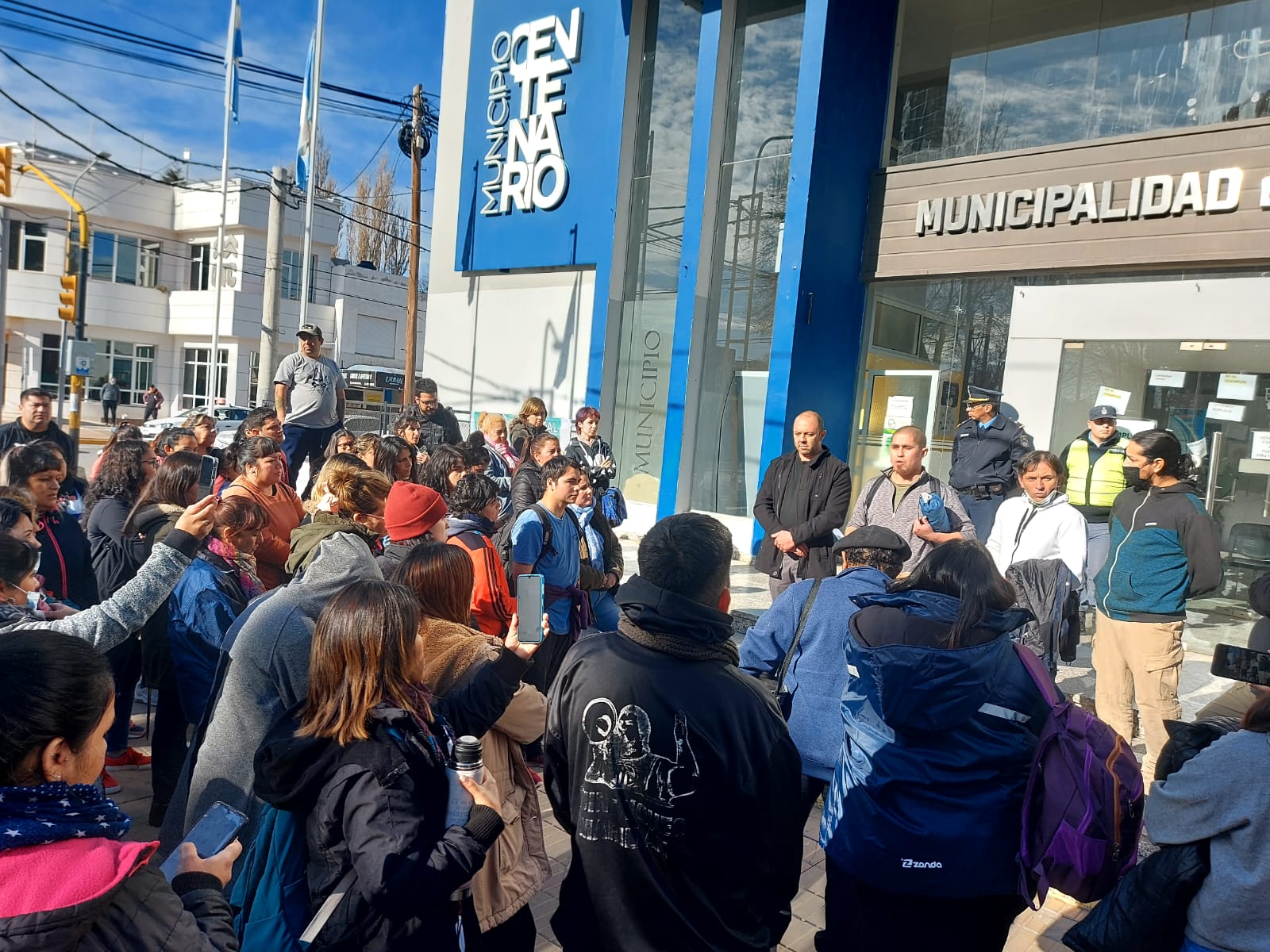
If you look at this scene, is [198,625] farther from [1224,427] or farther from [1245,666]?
[1224,427]

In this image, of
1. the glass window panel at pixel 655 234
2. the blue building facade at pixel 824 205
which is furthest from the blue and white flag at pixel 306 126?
the glass window panel at pixel 655 234

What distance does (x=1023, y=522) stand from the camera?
209 inches

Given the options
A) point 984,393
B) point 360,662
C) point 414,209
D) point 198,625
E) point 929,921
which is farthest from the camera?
point 414,209

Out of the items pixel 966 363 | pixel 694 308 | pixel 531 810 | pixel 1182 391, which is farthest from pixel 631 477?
pixel 531 810

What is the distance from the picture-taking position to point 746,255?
1183 cm

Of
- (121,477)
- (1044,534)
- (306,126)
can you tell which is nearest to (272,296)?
(306,126)

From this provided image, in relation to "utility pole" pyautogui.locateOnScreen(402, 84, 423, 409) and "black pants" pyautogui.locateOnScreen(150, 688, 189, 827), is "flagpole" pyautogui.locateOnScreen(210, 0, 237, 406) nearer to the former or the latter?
"utility pole" pyautogui.locateOnScreen(402, 84, 423, 409)

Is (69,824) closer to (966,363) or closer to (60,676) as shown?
(60,676)

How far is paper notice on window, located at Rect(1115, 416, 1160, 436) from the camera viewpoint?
857cm

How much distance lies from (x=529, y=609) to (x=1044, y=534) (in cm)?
373

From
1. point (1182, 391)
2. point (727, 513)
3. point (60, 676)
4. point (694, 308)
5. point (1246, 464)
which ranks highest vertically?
point (694, 308)

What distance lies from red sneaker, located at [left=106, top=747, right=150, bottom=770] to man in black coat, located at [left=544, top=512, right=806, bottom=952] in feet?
11.6

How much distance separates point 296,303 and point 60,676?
1659 inches

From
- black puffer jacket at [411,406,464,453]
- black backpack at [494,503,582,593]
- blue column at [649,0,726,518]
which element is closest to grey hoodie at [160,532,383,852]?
black backpack at [494,503,582,593]
